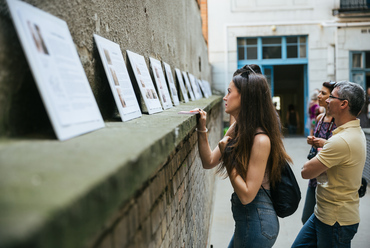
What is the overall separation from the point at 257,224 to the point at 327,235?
3.06 ft

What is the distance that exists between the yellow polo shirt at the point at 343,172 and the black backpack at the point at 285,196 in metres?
0.52

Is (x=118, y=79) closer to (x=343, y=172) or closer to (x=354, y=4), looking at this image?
(x=343, y=172)

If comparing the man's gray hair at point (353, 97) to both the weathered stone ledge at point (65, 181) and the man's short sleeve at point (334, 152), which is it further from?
the weathered stone ledge at point (65, 181)

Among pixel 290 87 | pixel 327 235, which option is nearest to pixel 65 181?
pixel 327 235

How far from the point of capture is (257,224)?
2.34 metres

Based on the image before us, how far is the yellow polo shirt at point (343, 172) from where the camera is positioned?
2.76 metres

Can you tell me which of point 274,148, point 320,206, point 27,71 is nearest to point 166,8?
point 274,148

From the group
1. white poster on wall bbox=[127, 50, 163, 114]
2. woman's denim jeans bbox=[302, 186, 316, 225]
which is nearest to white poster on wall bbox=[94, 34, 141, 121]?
white poster on wall bbox=[127, 50, 163, 114]

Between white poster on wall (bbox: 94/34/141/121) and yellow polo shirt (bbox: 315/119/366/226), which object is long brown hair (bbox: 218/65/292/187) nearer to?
yellow polo shirt (bbox: 315/119/366/226)

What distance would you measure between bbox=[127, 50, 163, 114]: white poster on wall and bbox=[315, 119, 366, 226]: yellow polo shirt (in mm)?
1439

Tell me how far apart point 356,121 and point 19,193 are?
291 centimetres

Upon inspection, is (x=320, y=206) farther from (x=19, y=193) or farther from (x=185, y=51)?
(x=185, y=51)

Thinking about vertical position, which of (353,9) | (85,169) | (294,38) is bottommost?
(294,38)

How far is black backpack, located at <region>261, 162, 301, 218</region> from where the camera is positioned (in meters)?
2.40
